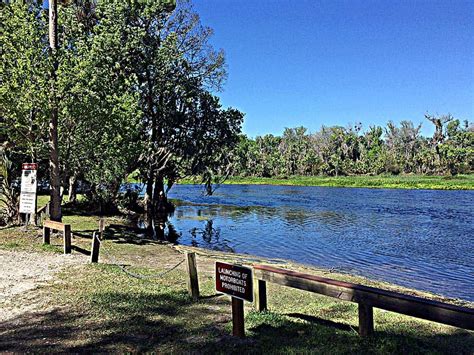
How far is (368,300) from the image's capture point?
18.5ft

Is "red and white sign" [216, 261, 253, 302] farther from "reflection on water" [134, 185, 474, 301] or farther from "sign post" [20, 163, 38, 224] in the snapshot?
"sign post" [20, 163, 38, 224]

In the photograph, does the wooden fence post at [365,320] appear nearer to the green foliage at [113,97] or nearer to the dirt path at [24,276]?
the dirt path at [24,276]

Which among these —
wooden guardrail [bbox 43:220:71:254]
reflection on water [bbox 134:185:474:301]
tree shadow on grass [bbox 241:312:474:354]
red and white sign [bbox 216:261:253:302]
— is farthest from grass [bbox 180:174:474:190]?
red and white sign [bbox 216:261:253:302]

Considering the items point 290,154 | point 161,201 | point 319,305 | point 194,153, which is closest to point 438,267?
point 319,305

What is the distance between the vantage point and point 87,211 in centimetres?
2620

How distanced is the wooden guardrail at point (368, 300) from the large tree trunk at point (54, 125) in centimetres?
1068

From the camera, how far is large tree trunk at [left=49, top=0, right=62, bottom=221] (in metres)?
14.6

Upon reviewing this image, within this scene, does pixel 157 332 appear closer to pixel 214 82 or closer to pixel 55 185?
pixel 55 185

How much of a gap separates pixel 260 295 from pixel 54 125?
11.2 m

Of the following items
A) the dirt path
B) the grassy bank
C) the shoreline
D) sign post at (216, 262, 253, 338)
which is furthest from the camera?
the shoreline

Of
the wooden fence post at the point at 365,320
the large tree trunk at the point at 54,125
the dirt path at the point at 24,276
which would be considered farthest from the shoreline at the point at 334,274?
the wooden fence post at the point at 365,320

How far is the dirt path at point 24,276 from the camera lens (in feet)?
24.3

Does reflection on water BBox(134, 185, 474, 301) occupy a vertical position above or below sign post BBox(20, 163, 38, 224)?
below

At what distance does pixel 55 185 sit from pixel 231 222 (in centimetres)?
1619
